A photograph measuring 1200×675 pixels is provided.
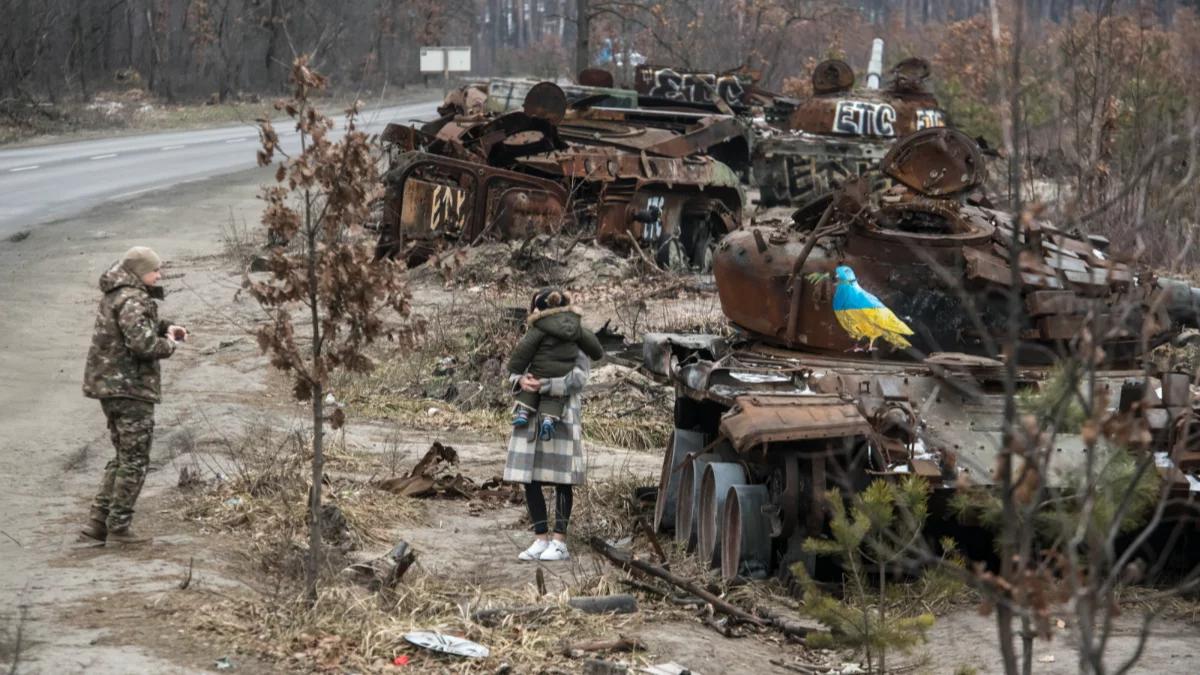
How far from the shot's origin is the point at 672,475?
1020 centimetres

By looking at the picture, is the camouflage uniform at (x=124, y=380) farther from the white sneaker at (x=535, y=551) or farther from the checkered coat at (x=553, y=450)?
the white sneaker at (x=535, y=551)

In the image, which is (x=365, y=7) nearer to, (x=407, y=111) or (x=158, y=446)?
(x=407, y=111)

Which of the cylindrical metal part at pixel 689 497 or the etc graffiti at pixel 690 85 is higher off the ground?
the etc graffiti at pixel 690 85

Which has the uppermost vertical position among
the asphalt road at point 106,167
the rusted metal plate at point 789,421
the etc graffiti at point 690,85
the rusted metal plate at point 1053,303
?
the etc graffiti at point 690,85

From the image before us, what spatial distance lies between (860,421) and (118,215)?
1836cm

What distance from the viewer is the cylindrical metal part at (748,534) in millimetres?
8742

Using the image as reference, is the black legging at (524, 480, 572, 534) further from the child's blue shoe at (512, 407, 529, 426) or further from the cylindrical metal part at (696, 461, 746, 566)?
the cylindrical metal part at (696, 461, 746, 566)

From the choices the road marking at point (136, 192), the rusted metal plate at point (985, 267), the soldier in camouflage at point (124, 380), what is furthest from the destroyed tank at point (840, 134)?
the soldier in camouflage at point (124, 380)

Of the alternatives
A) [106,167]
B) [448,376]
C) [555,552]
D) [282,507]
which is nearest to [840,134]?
[448,376]

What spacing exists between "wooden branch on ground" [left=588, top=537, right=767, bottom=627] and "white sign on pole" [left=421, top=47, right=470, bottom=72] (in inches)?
1145

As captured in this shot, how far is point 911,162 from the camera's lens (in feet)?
32.8

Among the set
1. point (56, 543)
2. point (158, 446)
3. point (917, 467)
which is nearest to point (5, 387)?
point (158, 446)

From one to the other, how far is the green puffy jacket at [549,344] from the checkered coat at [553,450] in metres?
0.05

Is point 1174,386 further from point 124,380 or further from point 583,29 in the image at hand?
point 583,29
